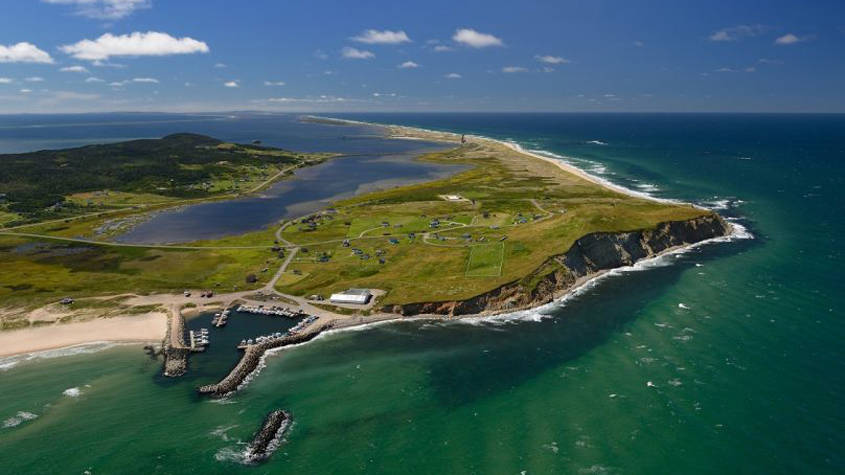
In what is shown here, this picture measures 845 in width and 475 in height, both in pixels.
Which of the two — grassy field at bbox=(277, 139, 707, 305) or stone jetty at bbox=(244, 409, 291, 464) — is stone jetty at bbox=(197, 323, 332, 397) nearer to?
stone jetty at bbox=(244, 409, 291, 464)

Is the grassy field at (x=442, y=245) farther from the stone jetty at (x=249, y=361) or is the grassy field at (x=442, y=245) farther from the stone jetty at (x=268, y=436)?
the stone jetty at (x=268, y=436)

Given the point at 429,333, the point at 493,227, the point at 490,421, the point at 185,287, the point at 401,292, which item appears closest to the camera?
the point at 490,421

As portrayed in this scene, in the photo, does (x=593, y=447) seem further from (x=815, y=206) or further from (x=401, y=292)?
(x=815, y=206)

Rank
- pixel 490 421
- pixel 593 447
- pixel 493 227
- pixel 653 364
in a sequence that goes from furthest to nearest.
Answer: pixel 493 227
pixel 653 364
pixel 490 421
pixel 593 447

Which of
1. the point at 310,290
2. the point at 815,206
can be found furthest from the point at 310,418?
the point at 815,206

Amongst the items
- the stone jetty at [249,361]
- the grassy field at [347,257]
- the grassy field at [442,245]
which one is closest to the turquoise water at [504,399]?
the stone jetty at [249,361]

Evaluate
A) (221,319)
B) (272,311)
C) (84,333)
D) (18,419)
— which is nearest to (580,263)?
(272,311)
